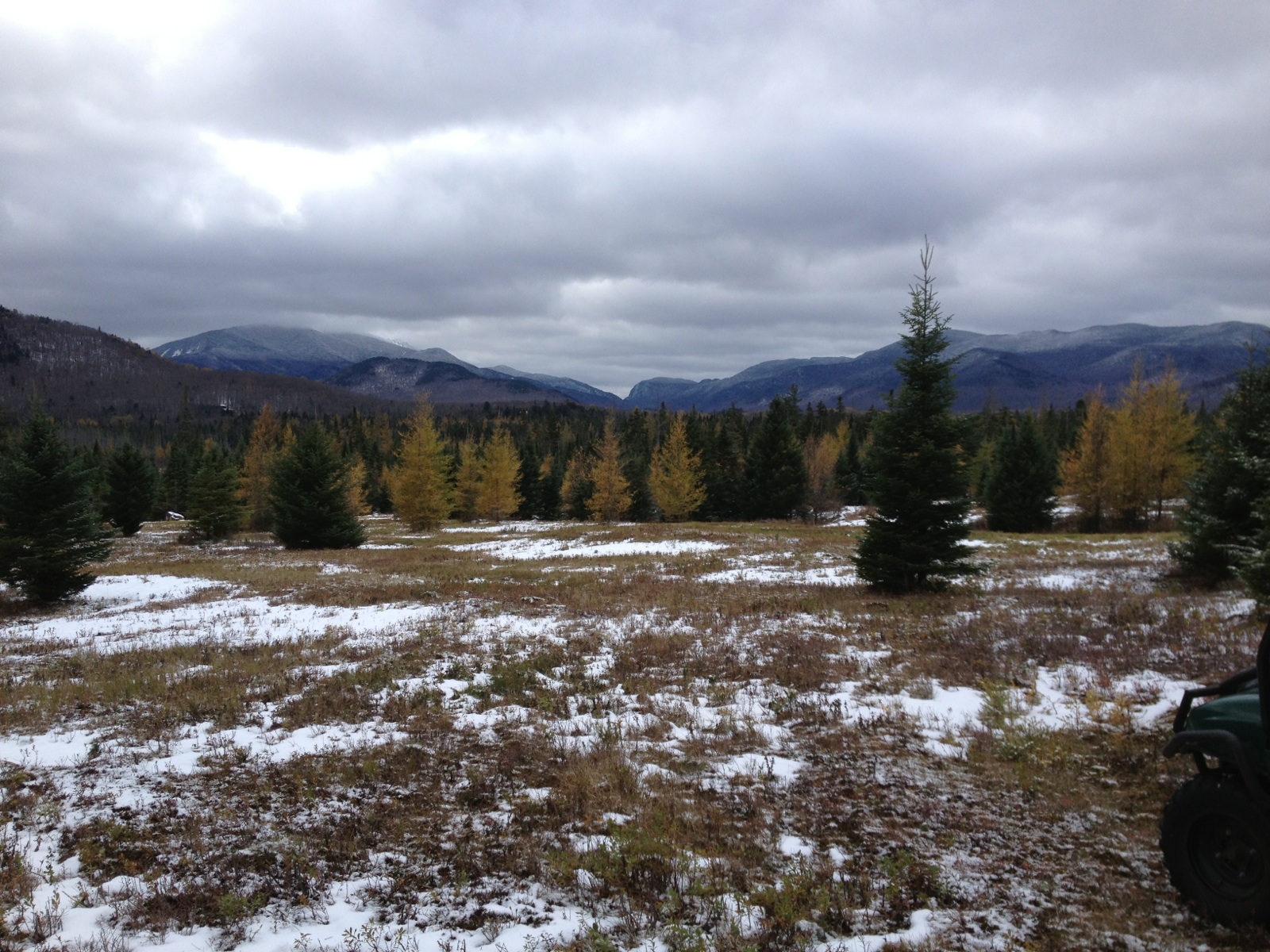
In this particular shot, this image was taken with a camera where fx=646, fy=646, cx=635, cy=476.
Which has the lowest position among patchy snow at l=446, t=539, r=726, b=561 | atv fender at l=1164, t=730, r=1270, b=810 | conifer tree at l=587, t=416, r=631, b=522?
patchy snow at l=446, t=539, r=726, b=561

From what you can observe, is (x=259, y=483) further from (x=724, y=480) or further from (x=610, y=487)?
(x=724, y=480)

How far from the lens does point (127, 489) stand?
4894cm

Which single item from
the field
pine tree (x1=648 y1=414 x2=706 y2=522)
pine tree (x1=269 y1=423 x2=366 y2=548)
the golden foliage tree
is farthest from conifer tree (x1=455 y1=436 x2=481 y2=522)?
the golden foliage tree

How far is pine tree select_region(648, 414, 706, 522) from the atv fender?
4792cm

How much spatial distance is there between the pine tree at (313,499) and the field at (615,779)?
22793 mm

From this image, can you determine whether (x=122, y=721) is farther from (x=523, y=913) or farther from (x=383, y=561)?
(x=383, y=561)

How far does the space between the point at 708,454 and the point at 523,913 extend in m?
55.0

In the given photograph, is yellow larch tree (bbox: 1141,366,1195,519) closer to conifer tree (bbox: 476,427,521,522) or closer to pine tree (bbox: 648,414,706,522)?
pine tree (bbox: 648,414,706,522)

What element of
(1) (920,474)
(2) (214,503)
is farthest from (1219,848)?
(2) (214,503)

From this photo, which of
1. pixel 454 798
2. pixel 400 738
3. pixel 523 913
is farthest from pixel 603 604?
pixel 523 913

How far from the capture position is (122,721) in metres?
9.07

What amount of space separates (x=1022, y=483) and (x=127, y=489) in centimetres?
6548

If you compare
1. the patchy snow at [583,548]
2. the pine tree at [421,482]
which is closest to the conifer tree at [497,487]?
the pine tree at [421,482]

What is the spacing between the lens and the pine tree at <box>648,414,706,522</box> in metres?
52.7
